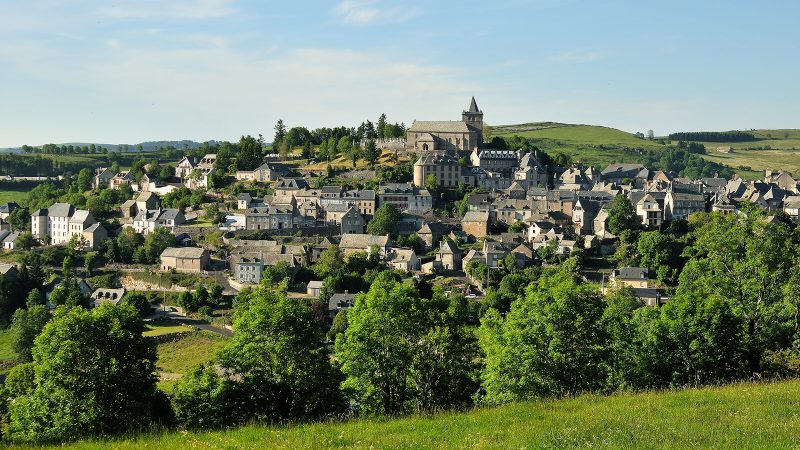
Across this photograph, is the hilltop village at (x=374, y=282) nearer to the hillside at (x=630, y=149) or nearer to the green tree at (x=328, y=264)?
the green tree at (x=328, y=264)

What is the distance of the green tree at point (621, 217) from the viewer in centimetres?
7031

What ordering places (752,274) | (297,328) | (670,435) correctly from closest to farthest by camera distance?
(670,435) < (297,328) < (752,274)

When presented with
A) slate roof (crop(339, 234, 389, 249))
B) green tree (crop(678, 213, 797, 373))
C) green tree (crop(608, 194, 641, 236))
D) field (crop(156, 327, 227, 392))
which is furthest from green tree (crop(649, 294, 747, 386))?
green tree (crop(608, 194, 641, 236))

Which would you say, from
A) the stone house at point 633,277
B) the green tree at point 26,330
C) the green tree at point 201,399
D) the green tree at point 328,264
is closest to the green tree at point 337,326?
the green tree at point 328,264

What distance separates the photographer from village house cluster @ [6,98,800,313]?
67.0 meters

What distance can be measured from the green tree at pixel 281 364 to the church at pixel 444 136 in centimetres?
7997

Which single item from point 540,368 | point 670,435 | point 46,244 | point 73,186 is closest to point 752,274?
point 540,368

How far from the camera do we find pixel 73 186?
333 ft

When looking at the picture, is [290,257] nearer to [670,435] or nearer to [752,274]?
[752,274]

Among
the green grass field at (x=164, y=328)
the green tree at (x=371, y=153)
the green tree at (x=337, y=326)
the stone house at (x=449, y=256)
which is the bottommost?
the green grass field at (x=164, y=328)

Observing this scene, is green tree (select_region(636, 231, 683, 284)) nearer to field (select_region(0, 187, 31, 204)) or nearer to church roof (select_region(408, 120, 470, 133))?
church roof (select_region(408, 120, 470, 133))

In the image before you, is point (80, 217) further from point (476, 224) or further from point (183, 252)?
point (476, 224)

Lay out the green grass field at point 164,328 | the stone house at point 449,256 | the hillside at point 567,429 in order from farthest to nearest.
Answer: the stone house at point 449,256, the green grass field at point 164,328, the hillside at point 567,429

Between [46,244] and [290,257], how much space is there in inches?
1175
